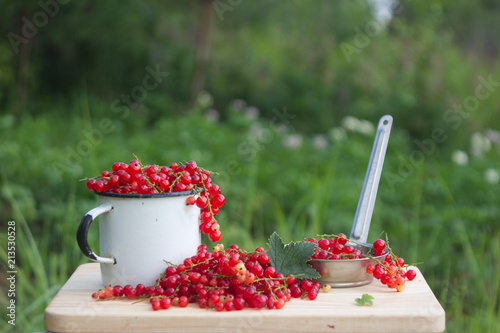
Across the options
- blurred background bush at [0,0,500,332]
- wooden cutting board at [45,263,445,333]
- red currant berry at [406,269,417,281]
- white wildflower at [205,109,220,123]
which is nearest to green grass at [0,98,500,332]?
blurred background bush at [0,0,500,332]

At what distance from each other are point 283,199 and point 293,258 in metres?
2.39

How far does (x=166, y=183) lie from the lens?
95 cm

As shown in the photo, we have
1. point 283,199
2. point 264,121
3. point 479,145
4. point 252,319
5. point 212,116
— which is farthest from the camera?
point 264,121

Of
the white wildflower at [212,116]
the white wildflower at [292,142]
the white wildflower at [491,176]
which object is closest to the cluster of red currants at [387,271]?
the white wildflower at [491,176]

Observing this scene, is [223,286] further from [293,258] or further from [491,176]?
[491,176]

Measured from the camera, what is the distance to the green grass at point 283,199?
2661mm

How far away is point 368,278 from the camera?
3.34ft

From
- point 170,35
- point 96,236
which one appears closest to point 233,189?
point 96,236

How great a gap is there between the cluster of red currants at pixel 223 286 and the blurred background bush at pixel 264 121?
1.15 m

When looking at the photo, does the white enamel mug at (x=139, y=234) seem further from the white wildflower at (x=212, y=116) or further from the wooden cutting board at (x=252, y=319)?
the white wildflower at (x=212, y=116)

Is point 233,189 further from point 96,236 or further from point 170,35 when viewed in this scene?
point 170,35

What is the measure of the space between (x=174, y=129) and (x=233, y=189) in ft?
3.11

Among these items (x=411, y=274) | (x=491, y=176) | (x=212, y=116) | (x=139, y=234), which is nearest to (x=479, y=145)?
(x=491, y=176)

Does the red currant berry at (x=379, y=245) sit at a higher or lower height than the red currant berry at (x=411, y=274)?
higher
